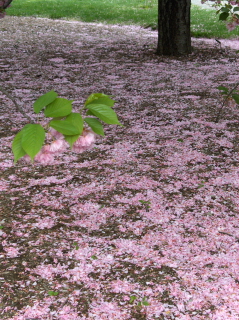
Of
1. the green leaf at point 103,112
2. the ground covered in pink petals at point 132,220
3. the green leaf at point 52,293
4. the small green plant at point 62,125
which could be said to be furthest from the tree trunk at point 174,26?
the green leaf at point 103,112

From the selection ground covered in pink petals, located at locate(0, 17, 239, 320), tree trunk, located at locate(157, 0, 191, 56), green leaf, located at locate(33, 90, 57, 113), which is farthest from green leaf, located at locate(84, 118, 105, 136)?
tree trunk, located at locate(157, 0, 191, 56)

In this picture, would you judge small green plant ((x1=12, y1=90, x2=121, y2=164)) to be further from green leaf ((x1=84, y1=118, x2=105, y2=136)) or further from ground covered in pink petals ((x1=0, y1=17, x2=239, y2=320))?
ground covered in pink petals ((x1=0, y1=17, x2=239, y2=320))

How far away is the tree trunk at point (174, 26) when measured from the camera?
1006 centimetres

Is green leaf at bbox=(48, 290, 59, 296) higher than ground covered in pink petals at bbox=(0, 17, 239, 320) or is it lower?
lower

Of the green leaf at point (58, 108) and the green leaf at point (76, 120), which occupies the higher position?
the green leaf at point (58, 108)

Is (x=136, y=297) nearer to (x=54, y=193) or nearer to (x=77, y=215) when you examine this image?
(x=77, y=215)

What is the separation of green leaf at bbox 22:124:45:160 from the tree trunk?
30.8ft

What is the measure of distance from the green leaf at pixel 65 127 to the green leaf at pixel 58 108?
0.14 ft

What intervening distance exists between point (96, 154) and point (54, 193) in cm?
111

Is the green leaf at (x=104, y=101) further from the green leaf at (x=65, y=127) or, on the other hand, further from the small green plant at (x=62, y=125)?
the green leaf at (x=65, y=127)

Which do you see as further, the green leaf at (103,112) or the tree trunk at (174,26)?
the tree trunk at (174,26)

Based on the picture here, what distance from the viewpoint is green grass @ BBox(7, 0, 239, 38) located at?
15773 millimetres

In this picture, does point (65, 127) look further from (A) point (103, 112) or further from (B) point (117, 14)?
(B) point (117, 14)

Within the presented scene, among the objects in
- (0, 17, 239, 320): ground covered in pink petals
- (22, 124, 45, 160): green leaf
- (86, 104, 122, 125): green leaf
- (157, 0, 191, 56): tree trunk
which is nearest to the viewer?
(22, 124, 45, 160): green leaf
